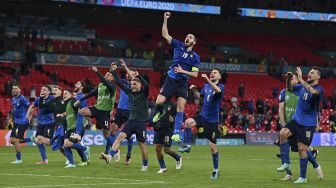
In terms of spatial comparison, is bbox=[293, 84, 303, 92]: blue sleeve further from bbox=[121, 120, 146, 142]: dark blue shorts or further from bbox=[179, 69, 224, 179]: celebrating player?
bbox=[121, 120, 146, 142]: dark blue shorts

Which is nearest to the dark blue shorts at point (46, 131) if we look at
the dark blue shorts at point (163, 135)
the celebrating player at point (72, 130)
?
the celebrating player at point (72, 130)

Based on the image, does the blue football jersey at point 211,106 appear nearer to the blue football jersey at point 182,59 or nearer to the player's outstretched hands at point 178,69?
the player's outstretched hands at point 178,69

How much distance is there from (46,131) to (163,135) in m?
5.04

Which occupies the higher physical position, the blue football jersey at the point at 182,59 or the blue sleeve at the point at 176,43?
the blue sleeve at the point at 176,43

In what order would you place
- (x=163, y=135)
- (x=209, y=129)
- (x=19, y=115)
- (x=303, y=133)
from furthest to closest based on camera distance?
(x=19, y=115), (x=163, y=135), (x=209, y=129), (x=303, y=133)

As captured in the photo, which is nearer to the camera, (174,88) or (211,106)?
(211,106)

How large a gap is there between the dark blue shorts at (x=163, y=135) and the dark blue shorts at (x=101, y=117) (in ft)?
11.6

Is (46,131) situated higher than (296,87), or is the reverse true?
(296,87)

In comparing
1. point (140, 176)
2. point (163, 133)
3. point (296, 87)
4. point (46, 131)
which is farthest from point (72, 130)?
point (296, 87)

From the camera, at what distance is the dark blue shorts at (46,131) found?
23.4m

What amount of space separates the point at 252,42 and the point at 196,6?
1142 cm

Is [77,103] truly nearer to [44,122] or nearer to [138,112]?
[44,122]

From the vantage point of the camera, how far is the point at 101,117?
2314 cm

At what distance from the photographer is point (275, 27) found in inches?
2689
